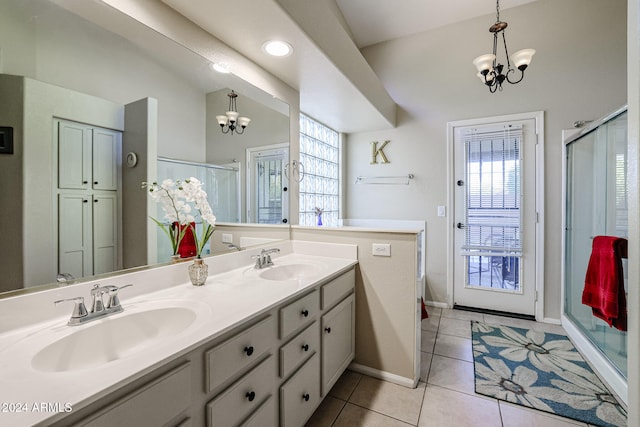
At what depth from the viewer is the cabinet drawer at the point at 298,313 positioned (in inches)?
50.4

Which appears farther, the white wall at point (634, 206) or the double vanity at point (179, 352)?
the white wall at point (634, 206)

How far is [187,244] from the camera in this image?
150 centimetres

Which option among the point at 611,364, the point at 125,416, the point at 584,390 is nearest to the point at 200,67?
the point at 125,416

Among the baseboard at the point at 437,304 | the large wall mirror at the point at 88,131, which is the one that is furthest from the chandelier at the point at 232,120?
the baseboard at the point at 437,304

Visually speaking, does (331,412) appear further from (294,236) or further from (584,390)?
(584,390)

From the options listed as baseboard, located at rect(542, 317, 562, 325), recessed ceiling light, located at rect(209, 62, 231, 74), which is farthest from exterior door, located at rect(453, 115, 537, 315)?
recessed ceiling light, located at rect(209, 62, 231, 74)

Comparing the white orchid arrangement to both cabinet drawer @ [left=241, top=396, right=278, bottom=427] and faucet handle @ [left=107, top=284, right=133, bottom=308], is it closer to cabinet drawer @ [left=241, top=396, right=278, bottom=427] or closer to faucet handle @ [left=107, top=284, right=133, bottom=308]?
faucet handle @ [left=107, top=284, right=133, bottom=308]

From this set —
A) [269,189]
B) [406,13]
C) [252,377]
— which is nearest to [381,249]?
[269,189]

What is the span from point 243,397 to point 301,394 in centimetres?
46

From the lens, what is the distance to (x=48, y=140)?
0.99 m

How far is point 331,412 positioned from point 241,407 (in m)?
0.86

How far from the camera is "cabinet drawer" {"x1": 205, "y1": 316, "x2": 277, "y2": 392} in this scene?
919 mm

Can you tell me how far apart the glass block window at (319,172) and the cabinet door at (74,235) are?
6.05 ft

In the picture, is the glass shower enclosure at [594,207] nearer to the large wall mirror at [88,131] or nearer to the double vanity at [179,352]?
the double vanity at [179,352]
